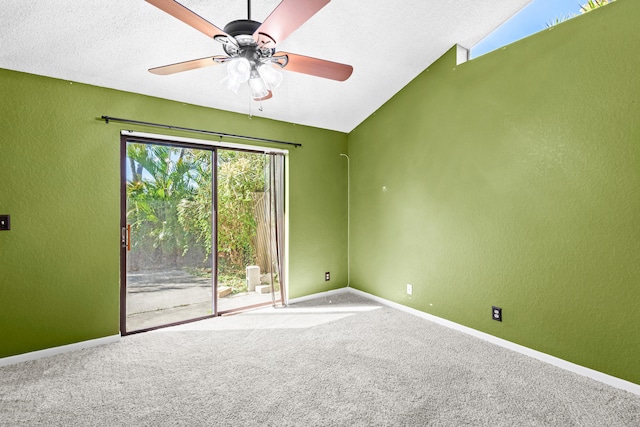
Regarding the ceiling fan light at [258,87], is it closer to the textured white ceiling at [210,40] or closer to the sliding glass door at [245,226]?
the textured white ceiling at [210,40]

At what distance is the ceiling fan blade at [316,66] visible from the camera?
1812 mm

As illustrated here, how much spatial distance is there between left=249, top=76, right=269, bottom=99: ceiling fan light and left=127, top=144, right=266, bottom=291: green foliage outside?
173cm

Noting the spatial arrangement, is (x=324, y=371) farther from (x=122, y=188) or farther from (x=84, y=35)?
(x=84, y=35)

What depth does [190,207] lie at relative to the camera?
3449 mm

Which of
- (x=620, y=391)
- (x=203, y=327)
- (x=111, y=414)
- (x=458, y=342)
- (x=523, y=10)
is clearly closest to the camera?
(x=111, y=414)

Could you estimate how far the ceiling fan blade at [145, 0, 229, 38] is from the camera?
1328 millimetres

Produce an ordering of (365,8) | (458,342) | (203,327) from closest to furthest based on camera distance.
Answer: (365,8)
(458,342)
(203,327)

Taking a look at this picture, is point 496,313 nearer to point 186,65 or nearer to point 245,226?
point 245,226

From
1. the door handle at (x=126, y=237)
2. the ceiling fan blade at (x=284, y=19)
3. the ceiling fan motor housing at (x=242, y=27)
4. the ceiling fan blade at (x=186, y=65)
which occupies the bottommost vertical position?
the door handle at (x=126, y=237)

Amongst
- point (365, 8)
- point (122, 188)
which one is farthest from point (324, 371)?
point (365, 8)

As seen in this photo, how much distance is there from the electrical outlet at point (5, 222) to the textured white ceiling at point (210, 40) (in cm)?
118

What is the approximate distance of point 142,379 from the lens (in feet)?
7.57

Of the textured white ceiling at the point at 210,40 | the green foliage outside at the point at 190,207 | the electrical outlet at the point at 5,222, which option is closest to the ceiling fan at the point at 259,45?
the textured white ceiling at the point at 210,40

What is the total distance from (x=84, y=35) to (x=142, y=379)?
252cm
